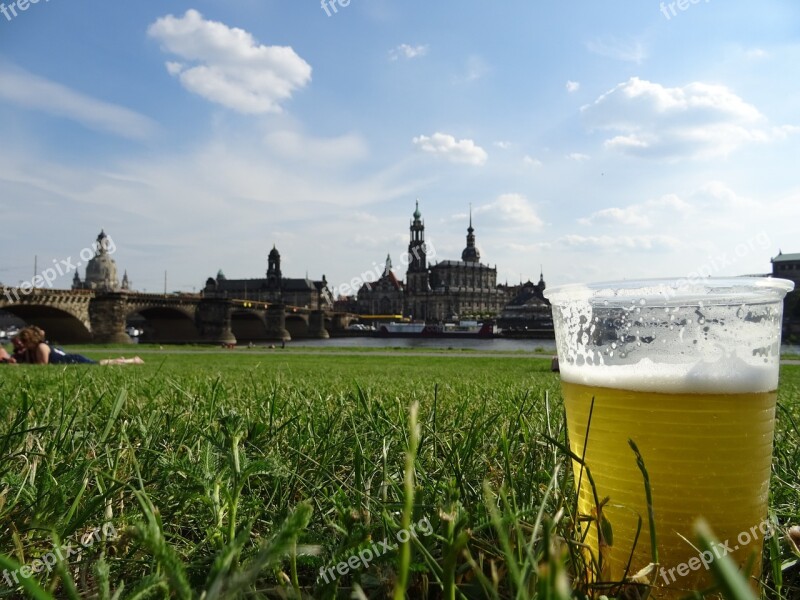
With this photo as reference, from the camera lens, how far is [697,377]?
2.85 feet

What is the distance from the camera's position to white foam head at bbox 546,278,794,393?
878 millimetres

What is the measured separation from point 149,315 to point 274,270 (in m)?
71.8

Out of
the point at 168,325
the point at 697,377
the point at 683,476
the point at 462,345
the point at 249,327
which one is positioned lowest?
the point at 462,345

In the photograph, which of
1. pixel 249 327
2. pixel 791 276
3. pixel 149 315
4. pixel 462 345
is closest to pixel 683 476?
pixel 462 345

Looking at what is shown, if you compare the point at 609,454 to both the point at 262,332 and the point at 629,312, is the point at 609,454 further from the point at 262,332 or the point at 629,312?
the point at 262,332

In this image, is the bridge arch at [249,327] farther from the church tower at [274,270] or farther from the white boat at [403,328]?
the church tower at [274,270]

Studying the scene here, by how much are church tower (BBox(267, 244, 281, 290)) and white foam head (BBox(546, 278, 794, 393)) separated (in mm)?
123720

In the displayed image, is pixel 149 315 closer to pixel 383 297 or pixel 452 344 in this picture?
pixel 452 344

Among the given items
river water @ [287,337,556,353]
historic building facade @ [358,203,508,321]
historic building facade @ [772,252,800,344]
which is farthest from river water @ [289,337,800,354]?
historic building facade @ [358,203,508,321]

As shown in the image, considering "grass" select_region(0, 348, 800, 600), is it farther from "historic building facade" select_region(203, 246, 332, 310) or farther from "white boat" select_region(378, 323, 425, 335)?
"historic building facade" select_region(203, 246, 332, 310)

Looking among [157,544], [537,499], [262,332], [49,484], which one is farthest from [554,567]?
[262,332]

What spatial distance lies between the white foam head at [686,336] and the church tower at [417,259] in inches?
5071

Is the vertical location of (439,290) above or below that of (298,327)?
above

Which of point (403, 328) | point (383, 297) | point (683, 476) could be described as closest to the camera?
point (683, 476)
